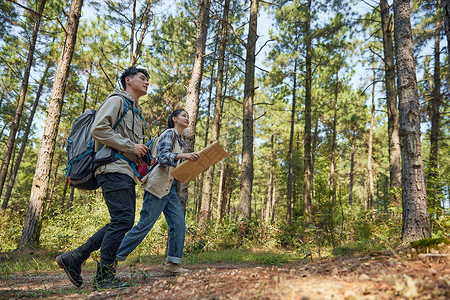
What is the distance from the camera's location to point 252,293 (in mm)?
1710

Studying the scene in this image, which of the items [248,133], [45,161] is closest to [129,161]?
[45,161]

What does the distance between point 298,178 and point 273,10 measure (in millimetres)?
12740

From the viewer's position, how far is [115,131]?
2.95 m

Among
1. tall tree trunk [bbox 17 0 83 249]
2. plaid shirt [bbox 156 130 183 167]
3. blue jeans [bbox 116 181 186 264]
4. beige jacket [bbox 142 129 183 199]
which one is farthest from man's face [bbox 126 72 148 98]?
tall tree trunk [bbox 17 0 83 249]

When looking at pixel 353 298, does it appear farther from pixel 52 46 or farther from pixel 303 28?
pixel 52 46

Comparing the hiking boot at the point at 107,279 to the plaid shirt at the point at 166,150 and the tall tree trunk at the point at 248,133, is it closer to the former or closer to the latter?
the plaid shirt at the point at 166,150

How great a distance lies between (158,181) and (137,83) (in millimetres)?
1184

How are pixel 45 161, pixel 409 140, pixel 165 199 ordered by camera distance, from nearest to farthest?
1. pixel 165 199
2. pixel 409 140
3. pixel 45 161

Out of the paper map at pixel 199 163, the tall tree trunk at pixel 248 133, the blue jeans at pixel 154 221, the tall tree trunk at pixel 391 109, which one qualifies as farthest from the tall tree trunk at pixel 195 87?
the tall tree trunk at pixel 391 109

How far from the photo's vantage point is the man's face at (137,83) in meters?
3.24

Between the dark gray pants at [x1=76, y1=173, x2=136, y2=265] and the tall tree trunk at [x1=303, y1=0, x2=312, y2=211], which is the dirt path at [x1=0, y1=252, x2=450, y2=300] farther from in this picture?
the tall tree trunk at [x1=303, y1=0, x2=312, y2=211]

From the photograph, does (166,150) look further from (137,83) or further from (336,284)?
(336,284)

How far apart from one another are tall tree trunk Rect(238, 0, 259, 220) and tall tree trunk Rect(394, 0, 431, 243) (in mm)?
4919

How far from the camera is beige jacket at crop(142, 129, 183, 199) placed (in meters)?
3.28
